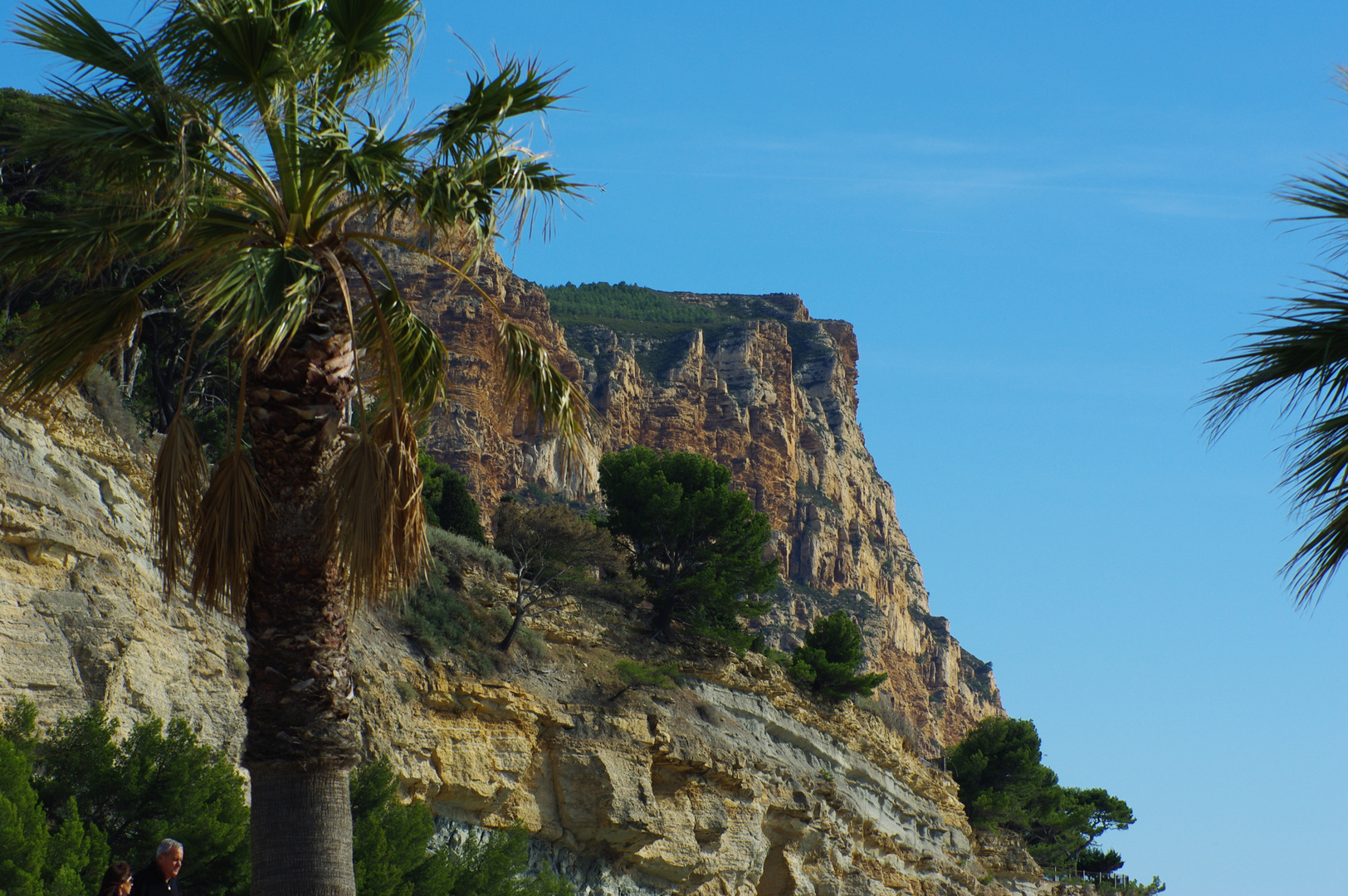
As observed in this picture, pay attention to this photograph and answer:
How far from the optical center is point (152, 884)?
8031 millimetres

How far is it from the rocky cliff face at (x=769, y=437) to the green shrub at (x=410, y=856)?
59137 mm

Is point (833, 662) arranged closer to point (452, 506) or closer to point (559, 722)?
point (452, 506)

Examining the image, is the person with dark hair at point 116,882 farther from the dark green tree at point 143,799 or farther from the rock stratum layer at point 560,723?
the dark green tree at point 143,799

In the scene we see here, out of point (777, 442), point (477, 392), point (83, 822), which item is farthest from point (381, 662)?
point (777, 442)

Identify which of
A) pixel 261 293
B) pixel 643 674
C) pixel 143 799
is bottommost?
pixel 143 799

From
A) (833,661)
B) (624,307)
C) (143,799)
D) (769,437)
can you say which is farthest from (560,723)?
(624,307)

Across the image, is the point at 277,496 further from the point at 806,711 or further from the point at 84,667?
the point at 806,711

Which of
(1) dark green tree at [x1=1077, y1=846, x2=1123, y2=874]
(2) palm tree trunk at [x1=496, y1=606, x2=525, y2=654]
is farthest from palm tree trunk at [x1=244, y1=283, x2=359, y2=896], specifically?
(1) dark green tree at [x1=1077, y1=846, x2=1123, y2=874]

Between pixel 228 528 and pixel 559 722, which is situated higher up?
pixel 559 722

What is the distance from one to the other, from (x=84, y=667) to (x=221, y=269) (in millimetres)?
11455

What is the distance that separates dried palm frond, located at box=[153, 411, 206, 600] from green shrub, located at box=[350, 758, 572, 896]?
9117 millimetres

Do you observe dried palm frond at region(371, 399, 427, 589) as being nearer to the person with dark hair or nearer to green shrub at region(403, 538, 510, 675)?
the person with dark hair

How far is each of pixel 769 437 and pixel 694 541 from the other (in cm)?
7763

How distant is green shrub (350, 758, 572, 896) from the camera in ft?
55.6
